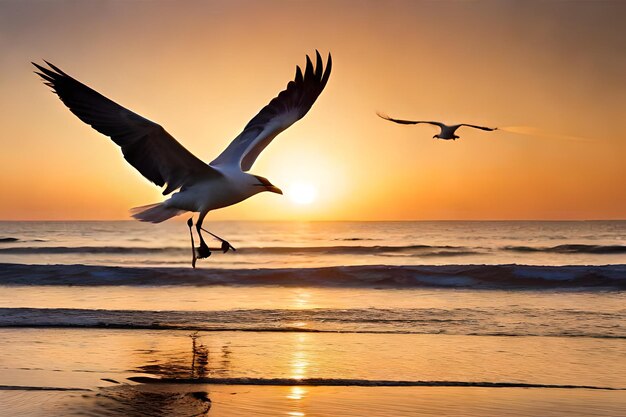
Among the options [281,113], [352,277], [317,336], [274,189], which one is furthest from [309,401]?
[352,277]

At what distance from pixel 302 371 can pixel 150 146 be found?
3151 mm

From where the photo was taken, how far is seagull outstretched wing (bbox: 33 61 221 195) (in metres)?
9.05

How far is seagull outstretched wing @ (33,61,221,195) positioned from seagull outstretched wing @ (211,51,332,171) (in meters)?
1.36

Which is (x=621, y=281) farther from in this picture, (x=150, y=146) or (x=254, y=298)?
(x=150, y=146)

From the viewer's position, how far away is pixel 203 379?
8.55 metres

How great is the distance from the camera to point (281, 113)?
12016mm

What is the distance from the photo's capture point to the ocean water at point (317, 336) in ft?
26.1

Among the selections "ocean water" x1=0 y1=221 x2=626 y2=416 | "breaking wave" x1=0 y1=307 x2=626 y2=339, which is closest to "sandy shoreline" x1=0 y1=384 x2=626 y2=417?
"ocean water" x1=0 y1=221 x2=626 y2=416

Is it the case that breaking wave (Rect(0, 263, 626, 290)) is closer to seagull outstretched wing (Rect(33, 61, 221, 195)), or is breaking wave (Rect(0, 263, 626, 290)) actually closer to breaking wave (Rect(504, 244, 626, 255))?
seagull outstretched wing (Rect(33, 61, 221, 195))

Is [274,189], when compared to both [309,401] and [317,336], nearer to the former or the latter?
[317,336]

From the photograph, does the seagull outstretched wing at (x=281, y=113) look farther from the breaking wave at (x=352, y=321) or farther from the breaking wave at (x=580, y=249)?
the breaking wave at (x=580, y=249)

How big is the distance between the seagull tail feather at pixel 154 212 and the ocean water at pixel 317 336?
1666 millimetres

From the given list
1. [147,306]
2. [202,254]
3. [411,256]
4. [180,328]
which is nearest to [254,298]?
[147,306]

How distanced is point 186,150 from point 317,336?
345 cm
